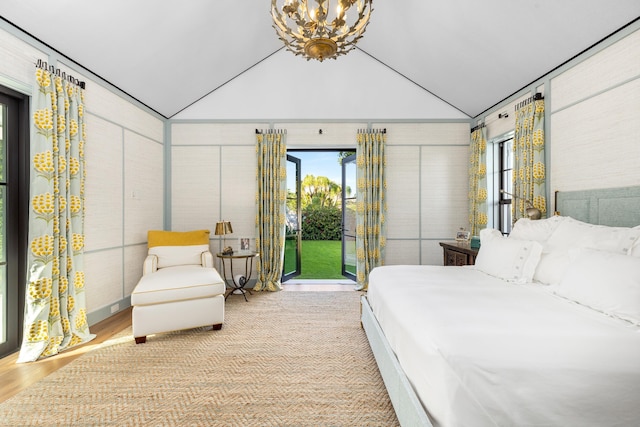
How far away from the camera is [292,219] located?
520cm

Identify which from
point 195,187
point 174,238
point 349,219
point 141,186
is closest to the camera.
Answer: point 174,238

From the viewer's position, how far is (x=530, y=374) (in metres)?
1.10

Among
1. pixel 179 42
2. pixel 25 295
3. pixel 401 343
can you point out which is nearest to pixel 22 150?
pixel 25 295

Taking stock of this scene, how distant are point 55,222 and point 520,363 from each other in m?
3.45

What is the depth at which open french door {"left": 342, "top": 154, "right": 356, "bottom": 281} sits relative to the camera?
5.25 meters

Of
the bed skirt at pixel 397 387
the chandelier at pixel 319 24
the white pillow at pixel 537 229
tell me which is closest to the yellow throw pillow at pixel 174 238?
the bed skirt at pixel 397 387

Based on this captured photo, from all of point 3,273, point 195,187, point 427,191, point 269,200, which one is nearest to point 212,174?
point 195,187

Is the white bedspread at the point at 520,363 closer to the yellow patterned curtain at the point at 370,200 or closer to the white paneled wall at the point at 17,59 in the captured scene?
the yellow patterned curtain at the point at 370,200

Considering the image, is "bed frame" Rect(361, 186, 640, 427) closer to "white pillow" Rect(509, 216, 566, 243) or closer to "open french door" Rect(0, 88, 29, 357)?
"white pillow" Rect(509, 216, 566, 243)

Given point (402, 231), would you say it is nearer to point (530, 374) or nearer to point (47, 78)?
point (530, 374)

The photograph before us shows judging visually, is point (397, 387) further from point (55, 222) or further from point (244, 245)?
point (244, 245)

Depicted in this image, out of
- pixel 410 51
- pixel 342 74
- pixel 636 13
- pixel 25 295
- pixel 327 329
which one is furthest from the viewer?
pixel 342 74

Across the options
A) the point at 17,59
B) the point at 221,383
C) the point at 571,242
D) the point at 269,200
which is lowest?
the point at 221,383

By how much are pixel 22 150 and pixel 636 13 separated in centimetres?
506
